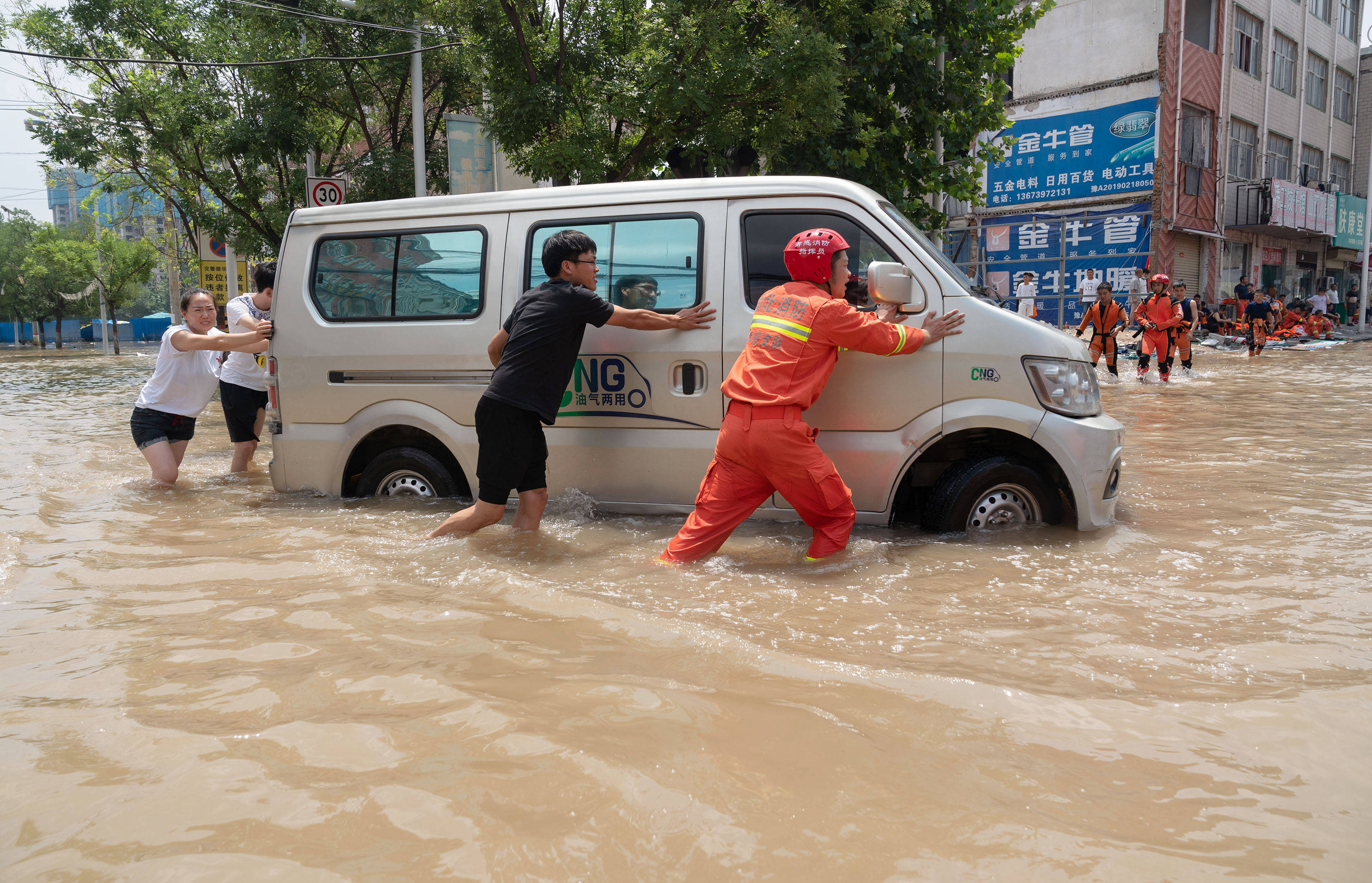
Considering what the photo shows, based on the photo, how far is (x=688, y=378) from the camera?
4895 mm

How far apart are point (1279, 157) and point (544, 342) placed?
36.6m

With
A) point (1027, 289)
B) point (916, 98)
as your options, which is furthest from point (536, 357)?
point (1027, 289)

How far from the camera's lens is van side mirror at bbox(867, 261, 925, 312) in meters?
4.15

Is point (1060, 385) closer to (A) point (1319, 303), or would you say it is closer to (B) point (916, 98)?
(B) point (916, 98)

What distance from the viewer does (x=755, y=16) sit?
34.9 ft

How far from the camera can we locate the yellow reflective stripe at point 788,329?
427cm

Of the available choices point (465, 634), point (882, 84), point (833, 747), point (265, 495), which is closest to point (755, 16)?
point (882, 84)

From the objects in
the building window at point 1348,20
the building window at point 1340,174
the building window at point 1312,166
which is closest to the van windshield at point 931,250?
the building window at point 1312,166

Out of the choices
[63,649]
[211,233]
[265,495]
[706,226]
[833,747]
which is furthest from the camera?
[211,233]

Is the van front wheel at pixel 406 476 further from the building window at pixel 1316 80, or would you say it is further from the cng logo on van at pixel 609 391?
the building window at pixel 1316 80

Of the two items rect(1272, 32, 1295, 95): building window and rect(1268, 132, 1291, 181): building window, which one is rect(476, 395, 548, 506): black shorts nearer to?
rect(1268, 132, 1291, 181): building window

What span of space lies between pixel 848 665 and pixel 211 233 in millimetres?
15704

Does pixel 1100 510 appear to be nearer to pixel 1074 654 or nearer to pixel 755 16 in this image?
pixel 1074 654

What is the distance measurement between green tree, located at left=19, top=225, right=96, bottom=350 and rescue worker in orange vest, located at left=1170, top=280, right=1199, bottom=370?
51663 mm
